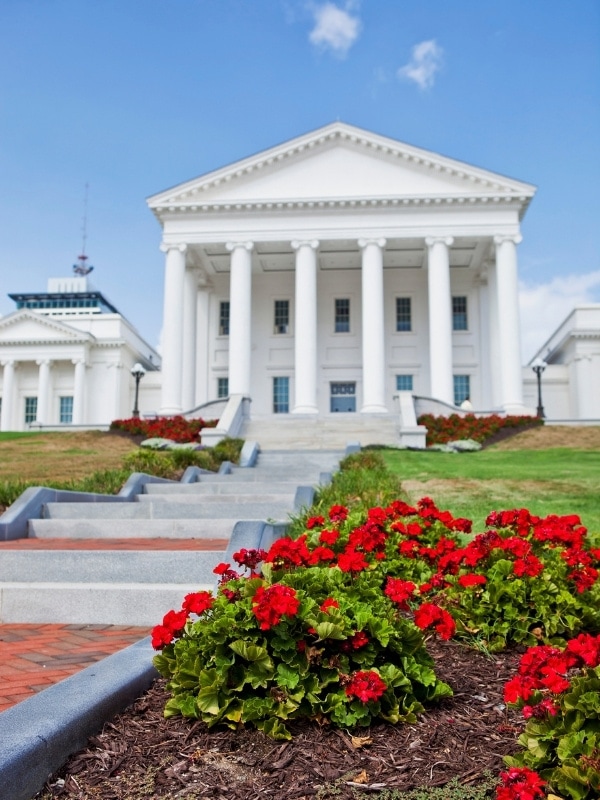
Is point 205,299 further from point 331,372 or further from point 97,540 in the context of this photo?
point 97,540

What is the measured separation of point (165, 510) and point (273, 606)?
6.55m

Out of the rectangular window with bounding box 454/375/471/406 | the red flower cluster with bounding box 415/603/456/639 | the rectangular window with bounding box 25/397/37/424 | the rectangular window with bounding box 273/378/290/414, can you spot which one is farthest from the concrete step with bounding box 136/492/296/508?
the rectangular window with bounding box 25/397/37/424

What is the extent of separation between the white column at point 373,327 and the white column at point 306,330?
2438 millimetres

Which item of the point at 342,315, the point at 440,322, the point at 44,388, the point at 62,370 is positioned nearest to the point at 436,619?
the point at 440,322

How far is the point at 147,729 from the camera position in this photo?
3217mm

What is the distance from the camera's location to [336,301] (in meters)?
41.1

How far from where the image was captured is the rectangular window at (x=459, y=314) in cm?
4000

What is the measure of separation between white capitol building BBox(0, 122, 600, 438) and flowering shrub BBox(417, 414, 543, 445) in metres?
2.47

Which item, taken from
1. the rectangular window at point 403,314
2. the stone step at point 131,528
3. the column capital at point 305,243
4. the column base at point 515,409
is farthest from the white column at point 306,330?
the stone step at point 131,528

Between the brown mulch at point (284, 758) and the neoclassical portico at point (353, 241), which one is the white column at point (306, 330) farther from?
the brown mulch at point (284, 758)

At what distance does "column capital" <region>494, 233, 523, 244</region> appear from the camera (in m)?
33.6

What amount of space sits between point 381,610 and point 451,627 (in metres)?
0.52

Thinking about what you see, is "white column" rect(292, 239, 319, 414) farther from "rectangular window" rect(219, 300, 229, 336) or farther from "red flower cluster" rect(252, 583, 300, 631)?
"red flower cluster" rect(252, 583, 300, 631)

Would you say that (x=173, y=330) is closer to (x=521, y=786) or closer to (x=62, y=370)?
(x=62, y=370)
